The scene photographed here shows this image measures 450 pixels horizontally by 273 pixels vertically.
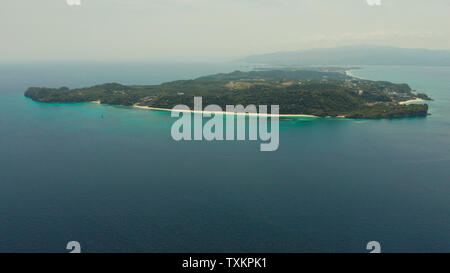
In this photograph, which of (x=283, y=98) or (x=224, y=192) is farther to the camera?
(x=283, y=98)

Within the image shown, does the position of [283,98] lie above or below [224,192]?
above

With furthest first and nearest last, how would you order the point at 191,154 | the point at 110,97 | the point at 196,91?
1. the point at 196,91
2. the point at 110,97
3. the point at 191,154

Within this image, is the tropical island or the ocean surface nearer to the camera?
the ocean surface

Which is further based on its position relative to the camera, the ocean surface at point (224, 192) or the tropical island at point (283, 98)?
the tropical island at point (283, 98)

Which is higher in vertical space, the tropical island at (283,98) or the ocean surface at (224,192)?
the tropical island at (283,98)

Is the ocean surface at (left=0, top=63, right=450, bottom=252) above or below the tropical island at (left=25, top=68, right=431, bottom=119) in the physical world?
below

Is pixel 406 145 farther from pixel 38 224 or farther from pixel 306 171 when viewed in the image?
pixel 38 224
